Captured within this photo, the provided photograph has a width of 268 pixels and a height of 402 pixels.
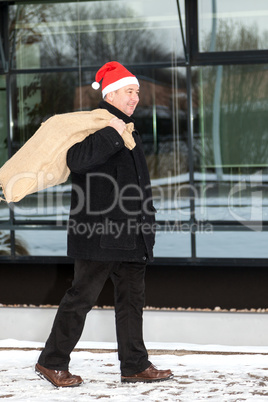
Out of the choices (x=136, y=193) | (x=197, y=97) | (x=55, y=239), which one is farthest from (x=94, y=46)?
(x=136, y=193)

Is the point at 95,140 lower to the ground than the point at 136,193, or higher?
higher

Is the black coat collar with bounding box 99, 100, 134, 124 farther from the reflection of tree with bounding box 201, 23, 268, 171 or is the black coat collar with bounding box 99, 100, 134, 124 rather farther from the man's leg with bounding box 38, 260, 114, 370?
the reflection of tree with bounding box 201, 23, 268, 171

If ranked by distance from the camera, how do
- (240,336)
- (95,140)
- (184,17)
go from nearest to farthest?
(95,140), (240,336), (184,17)

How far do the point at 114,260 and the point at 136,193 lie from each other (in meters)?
0.39

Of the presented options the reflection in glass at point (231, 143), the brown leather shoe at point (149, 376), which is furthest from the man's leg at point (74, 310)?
the reflection in glass at point (231, 143)

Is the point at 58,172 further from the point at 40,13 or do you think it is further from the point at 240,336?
the point at 40,13

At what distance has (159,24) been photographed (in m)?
8.60

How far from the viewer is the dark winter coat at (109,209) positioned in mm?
4602

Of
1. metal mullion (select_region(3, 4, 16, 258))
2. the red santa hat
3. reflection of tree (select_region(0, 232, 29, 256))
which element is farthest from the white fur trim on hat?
reflection of tree (select_region(0, 232, 29, 256))

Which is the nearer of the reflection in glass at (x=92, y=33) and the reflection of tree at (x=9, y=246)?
the reflection in glass at (x=92, y=33)

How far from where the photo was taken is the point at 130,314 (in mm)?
4754

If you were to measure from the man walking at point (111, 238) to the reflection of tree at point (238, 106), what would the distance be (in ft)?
12.5

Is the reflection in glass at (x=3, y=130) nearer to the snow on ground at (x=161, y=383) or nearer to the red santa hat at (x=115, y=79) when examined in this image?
the snow on ground at (x=161, y=383)

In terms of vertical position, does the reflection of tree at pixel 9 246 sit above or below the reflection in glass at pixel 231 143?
below
